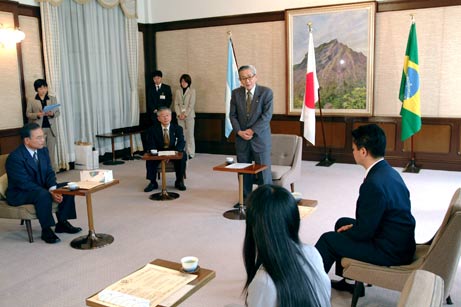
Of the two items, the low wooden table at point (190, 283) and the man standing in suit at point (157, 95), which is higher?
the man standing in suit at point (157, 95)

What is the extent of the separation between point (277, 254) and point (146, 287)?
2.63 ft

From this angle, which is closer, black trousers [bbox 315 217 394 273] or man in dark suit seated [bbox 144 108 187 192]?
black trousers [bbox 315 217 394 273]

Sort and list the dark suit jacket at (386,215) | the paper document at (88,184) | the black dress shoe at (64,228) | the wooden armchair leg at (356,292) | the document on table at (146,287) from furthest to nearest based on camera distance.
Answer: the black dress shoe at (64,228), the paper document at (88,184), the wooden armchair leg at (356,292), the dark suit jacket at (386,215), the document on table at (146,287)

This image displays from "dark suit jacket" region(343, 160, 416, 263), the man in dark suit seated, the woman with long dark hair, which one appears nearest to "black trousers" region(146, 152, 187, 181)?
the man in dark suit seated

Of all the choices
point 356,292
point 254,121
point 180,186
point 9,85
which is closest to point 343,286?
point 356,292

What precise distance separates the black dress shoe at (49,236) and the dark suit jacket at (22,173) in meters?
0.36

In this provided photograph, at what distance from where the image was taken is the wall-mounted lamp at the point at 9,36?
6.23m

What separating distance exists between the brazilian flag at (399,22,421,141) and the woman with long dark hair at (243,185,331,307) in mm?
5797

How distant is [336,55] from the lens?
7.57 metres

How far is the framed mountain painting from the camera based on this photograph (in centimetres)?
729

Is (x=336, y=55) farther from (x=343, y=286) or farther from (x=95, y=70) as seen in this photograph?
(x=343, y=286)

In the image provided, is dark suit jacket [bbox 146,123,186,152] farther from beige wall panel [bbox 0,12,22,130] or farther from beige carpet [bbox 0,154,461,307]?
beige wall panel [bbox 0,12,22,130]

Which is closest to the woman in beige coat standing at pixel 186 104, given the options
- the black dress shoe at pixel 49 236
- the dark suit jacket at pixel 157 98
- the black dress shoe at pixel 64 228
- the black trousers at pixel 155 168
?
the dark suit jacket at pixel 157 98

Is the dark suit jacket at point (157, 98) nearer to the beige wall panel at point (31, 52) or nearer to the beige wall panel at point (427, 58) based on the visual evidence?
the beige wall panel at point (31, 52)
